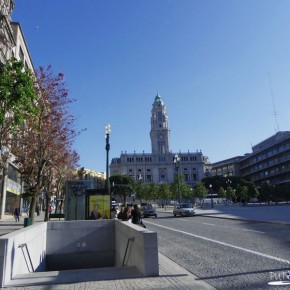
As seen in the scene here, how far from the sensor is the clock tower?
181875 millimetres

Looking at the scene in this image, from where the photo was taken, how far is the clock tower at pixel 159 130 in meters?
182

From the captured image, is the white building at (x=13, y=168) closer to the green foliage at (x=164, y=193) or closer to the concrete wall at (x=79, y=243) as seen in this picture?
the concrete wall at (x=79, y=243)

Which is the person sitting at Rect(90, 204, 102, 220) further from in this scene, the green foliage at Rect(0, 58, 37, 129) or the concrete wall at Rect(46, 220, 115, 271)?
the green foliage at Rect(0, 58, 37, 129)

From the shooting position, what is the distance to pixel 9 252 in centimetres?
734

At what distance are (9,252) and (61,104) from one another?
15.6 meters

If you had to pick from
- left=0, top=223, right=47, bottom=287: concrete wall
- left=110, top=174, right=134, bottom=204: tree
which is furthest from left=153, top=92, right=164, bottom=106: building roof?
left=0, top=223, right=47, bottom=287: concrete wall

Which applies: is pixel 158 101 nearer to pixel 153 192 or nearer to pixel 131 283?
pixel 153 192

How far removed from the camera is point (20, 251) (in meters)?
8.77

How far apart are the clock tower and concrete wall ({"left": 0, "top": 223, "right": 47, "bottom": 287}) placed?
170 metres

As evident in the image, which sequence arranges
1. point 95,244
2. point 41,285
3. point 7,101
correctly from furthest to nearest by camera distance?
point 95,244
point 7,101
point 41,285

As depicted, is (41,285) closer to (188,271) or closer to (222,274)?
(188,271)

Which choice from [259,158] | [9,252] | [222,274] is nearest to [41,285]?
[9,252]

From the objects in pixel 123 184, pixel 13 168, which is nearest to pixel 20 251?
pixel 13 168

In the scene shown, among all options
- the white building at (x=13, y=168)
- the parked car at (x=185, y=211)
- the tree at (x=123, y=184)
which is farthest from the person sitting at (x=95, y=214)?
the tree at (x=123, y=184)
